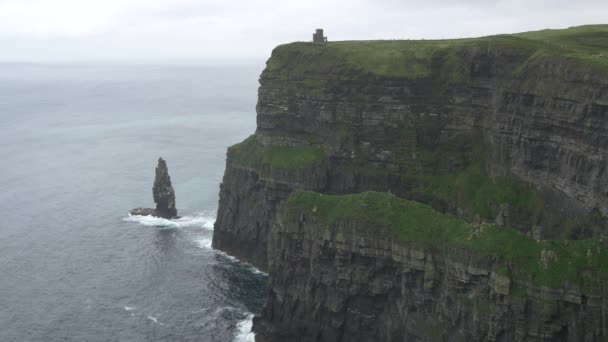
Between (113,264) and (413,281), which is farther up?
(413,281)

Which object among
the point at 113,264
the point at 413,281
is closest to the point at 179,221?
the point at 113,264

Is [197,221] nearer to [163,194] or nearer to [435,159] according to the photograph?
[163,194]

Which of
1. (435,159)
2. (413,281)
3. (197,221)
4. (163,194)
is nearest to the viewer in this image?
(413,281)

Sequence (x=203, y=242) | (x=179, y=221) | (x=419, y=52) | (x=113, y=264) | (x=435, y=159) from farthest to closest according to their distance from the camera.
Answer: (x=179, y=221) → (x=203, y=242) → (x=113, y=264) → (x=419, y=52) → (x=435, y=159)

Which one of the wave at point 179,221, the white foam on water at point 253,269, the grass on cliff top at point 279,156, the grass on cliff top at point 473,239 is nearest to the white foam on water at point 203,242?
the wave at point 179,221

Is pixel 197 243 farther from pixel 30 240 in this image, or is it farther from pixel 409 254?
pixel 409 254

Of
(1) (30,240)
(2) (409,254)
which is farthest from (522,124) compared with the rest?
(1) (30,240)

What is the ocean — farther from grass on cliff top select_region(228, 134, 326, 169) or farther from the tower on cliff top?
the tower on cliff top

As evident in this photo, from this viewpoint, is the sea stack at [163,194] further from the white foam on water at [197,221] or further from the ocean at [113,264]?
the ocean at [113,264]
